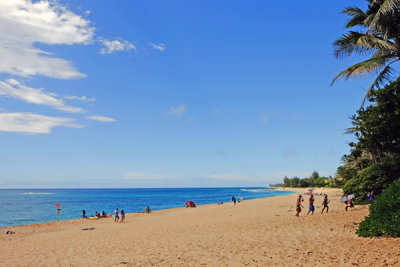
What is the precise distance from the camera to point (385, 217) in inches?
377

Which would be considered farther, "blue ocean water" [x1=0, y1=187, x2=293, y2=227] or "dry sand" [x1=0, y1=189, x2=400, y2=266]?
"blue ocean water" [x1=0, y1=187, x2=293, y2=227]

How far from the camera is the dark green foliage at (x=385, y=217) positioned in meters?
9.12

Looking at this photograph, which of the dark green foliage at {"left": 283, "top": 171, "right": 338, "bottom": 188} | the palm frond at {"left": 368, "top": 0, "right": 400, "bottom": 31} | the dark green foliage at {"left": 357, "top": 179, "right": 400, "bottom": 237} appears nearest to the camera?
the dark green foliage at {"left": 357, "top": 179, "right": 400, "bottom": 237}

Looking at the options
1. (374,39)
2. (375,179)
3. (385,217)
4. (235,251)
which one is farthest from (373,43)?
(375,179)

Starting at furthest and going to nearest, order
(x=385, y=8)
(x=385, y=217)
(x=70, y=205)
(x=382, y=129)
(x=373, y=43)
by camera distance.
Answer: (x=70, y=205) → (x=382, y=129) → (x=373, y=43) → (x=385, y=8) → (x=385, y=217)

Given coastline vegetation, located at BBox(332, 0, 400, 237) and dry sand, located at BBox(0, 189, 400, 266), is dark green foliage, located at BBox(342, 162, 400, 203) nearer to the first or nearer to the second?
coastline vegetation, located at BBox(332, 0, 400, 237)

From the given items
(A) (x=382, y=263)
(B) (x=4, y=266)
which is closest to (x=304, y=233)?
(A) (x=382, y=263)

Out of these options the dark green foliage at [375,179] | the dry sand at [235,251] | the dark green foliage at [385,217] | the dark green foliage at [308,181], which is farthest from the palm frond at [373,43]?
the dark green foliage at [308,181]

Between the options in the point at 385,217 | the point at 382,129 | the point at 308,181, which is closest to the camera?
the point at 385,217

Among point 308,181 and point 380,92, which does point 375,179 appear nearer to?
point 380,92

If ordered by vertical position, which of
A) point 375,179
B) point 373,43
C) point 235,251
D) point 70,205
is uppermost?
point 373,43

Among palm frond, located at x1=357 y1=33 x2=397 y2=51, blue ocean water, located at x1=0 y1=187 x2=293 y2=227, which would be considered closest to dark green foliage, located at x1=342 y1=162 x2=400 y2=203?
palm frond, located at x1=357 y1=33 x2=397 y2=51

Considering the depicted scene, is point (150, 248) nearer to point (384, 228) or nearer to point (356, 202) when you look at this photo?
point (384, 228)

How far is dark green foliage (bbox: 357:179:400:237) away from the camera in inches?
359
